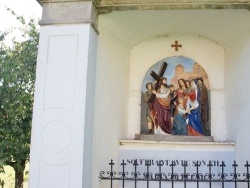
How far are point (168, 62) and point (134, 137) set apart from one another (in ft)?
5.54

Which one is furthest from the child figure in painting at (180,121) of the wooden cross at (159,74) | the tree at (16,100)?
the tree at (16,100)

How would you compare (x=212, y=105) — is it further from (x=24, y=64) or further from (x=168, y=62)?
(x=24, y=64)

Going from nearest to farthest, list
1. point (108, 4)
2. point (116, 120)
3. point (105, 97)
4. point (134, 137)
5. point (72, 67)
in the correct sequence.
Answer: point (72, 67) < point (108, 4) < point (105, 97) < point (116, 120) < point (134, 137)

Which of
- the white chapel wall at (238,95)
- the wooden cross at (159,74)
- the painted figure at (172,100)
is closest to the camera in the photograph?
the white chapel wall at (238,95)

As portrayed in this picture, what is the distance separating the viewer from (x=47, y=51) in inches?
182

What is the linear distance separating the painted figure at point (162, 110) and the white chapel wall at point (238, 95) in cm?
113

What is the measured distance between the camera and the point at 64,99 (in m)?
4.45

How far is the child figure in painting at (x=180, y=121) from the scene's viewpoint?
6.52 metres

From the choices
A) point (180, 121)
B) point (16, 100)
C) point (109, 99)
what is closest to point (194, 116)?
point (180, 121)

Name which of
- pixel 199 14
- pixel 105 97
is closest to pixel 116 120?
pixel 105 97

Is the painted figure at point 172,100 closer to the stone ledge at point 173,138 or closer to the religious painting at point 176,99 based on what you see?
the religious painting at point 176,99

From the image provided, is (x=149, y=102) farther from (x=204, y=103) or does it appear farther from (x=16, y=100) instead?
(x=16, y=100)

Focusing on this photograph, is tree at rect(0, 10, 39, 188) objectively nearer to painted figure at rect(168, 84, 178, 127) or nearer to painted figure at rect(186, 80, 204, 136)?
painted figure at rect(168, 84, 178, 127)

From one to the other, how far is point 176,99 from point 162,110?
1.15ft
